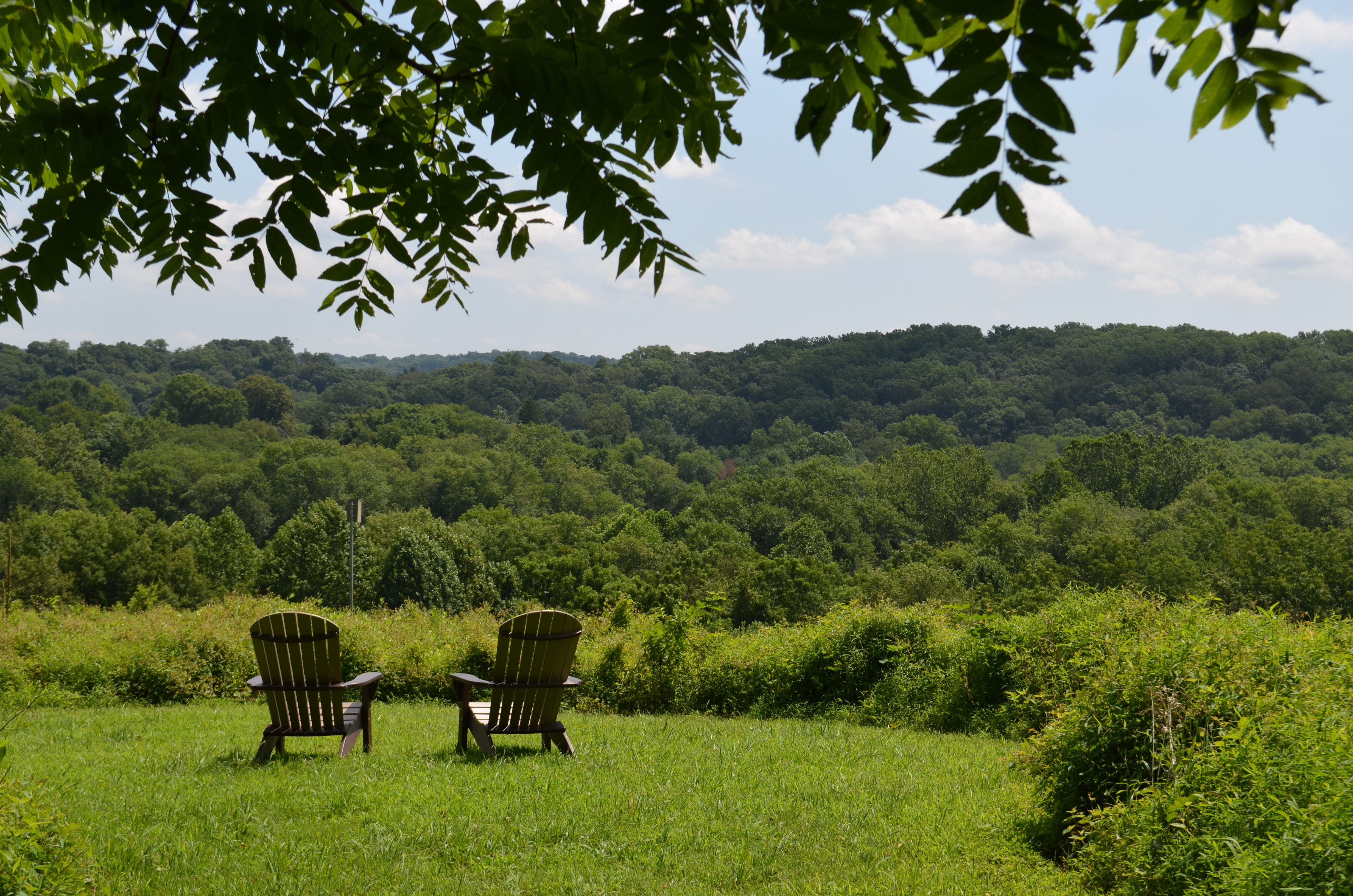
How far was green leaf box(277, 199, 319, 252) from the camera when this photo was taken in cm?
186

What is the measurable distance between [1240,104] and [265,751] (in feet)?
17.5

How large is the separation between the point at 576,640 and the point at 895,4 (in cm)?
466

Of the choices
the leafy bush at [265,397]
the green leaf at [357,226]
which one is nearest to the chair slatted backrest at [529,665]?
the green leaf at [357,226]

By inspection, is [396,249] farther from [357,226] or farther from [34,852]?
[34,852]

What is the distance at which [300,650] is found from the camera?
531cm

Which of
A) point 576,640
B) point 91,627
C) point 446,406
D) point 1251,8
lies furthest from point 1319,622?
point 446,406

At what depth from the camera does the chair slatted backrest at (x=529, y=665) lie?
5.49m

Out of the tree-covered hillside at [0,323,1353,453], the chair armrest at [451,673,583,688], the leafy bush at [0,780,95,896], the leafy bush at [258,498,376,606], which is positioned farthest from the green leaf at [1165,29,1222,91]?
the tree-covered hillside at [0,323,1353,453]

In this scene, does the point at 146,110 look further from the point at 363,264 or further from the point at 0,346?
the point at 0,346

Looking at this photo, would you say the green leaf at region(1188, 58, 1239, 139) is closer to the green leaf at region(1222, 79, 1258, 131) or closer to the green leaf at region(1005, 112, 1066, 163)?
the green leaf at region(1222, 79, 1258, 131)

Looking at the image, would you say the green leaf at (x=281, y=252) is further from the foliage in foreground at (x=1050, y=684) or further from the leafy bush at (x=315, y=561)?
the leafy bush at (x=315, y=561)

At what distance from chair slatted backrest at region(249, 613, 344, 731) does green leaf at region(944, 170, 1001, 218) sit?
481cm

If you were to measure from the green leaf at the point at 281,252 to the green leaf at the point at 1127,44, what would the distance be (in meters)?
1.54

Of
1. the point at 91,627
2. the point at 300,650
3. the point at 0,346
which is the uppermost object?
the point at 0,346
